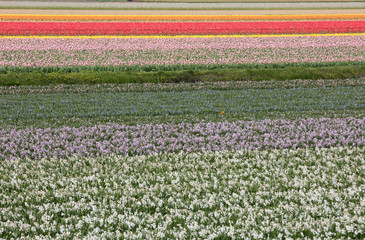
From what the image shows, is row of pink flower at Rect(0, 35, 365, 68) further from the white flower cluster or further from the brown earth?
the brown earth

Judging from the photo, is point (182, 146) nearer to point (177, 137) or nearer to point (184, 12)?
point (177, 137)

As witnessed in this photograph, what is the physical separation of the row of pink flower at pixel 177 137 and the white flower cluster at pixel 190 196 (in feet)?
2.39

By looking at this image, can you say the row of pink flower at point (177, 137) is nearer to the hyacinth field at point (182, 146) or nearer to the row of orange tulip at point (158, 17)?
the hyacinth field at point (182, 146)

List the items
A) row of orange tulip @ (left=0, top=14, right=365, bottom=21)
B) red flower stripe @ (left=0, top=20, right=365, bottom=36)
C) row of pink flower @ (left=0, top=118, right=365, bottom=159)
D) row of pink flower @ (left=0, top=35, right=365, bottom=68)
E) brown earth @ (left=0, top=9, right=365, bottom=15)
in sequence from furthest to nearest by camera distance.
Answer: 1. brown earth @ (left=0, top=9, right=365, bottom=15)
2. row of orange tulip @ (left=0, top=14, right=365, bottom=21)
3. red flower stripe @ (left=0, top=20, right=365, bottom=36)
4. row of pink flower @ (left=0, top=35, right=365, bottom=68)
5. row of pink flower @ (left=0, top=118, right=365, bottom=159)

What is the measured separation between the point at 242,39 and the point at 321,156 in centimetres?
2608

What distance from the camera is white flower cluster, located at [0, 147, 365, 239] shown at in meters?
7.36

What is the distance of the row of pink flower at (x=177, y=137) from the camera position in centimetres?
1242

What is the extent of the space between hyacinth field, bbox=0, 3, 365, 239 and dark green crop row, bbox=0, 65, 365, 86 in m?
0.08

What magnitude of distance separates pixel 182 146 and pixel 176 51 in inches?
782

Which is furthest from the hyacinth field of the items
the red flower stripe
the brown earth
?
the brown earth

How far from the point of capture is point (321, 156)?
11.6 metres

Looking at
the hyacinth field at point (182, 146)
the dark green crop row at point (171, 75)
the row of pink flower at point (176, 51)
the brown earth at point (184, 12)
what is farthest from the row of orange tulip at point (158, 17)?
the dark green crop row at point (171, 75)

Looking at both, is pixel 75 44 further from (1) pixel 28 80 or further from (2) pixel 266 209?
(2) pixel 266 209

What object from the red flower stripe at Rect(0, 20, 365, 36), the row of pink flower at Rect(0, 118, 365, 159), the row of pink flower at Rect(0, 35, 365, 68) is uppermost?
the red flower stripe at Rect(0, 20, 365, 36)
